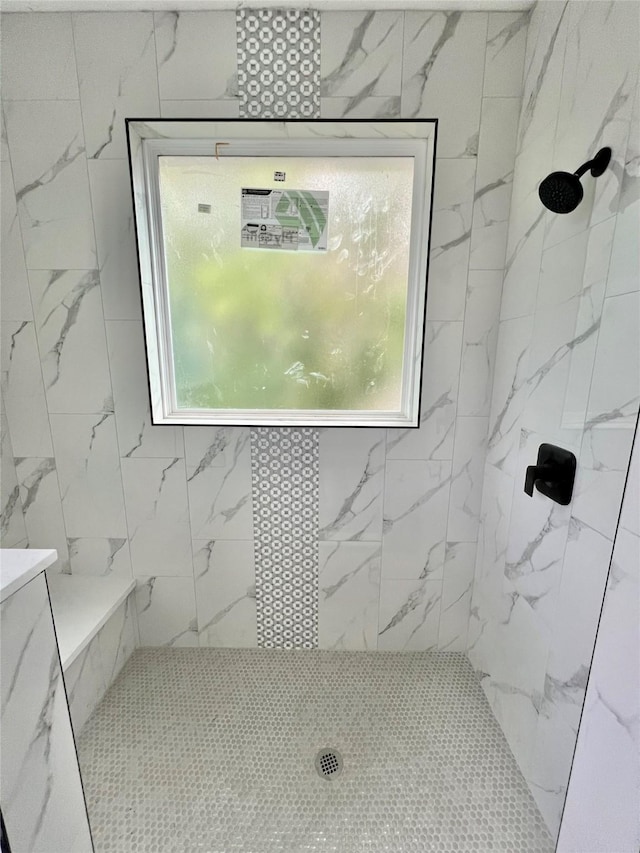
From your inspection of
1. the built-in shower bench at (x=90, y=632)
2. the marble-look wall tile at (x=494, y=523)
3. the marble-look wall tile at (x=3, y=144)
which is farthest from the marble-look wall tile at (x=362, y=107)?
the built-in shower bench at (x=90, y=632)

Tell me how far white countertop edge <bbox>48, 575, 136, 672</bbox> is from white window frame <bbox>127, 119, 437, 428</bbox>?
0.76 meters

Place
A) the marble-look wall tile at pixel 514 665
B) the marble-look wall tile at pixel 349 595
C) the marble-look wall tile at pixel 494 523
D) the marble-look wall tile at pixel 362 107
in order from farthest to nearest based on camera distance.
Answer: the marble-look wall tile at pixel 349 595
the marble-look wall tile at pixel 494 523
the marble-look wall tile at pixel 362 107
the marble-look wall tile at pixel 514 665

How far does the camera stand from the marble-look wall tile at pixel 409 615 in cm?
158

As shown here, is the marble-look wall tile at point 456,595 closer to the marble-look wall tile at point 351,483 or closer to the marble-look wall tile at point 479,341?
the marble-look wall tile at point 351,483

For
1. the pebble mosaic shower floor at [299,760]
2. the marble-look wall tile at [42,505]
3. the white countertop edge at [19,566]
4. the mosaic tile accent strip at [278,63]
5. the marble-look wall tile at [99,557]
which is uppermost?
the mosaic tile accent strip at [278,63]

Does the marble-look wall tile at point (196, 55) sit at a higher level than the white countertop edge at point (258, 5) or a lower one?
lower

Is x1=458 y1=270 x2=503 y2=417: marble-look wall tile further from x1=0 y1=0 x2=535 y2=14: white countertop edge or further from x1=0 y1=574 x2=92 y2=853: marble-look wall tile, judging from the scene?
x1=0 y1=574 x2=92 y2=853: marble-look wall tile

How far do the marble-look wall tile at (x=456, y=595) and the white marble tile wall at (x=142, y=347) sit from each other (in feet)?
0.03

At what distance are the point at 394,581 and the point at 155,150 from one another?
194cm

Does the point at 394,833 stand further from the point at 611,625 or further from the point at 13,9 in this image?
the point at 13,9

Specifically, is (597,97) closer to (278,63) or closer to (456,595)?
(278,63)

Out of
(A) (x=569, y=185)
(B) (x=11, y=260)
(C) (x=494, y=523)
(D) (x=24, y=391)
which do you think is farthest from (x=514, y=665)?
(B) (x=11, y=260)

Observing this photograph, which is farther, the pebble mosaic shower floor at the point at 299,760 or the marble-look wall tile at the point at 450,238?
the marble-look wall tile at the point at 450,238

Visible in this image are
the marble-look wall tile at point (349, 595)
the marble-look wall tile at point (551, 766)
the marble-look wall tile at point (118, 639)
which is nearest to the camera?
the marble-look wall tile at point (551, 766)
